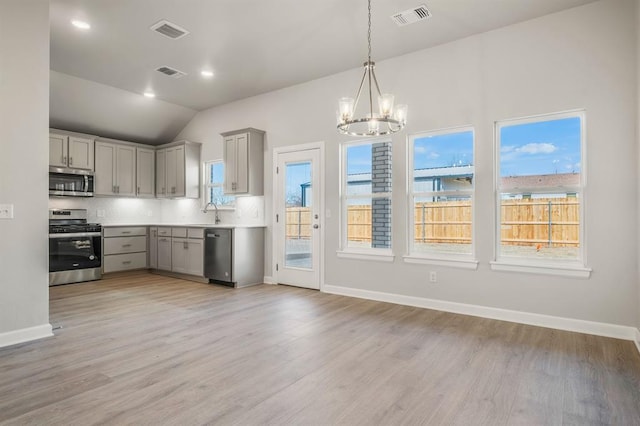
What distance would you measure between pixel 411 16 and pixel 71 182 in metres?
5.86

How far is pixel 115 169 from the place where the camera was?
6824 mm

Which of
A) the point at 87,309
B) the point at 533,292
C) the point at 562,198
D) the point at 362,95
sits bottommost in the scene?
the point at 87,309

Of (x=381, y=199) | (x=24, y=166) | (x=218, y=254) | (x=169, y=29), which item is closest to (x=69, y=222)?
(x=218, y=254)

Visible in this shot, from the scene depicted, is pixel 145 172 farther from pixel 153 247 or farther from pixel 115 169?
pixel 153 247

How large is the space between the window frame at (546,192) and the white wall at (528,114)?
6cm

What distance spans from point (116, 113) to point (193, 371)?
5426 millimetres

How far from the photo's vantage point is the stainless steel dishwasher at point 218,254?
543cm

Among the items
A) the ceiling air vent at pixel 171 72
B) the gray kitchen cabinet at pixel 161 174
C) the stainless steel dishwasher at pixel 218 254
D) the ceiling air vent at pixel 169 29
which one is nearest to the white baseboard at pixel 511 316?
the stainless steel dishwasher at pixel 218 254

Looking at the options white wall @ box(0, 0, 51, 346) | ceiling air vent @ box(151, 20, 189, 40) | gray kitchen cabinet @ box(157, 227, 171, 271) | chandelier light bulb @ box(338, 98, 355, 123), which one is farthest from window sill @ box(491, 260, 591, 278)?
gray kitchen cabinet @ box(157, 227, 171, 271)

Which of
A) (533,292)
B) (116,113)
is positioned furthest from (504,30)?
(116,113)

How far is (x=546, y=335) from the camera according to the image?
3346 millimetres

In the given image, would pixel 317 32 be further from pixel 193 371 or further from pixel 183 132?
pixel 183 132

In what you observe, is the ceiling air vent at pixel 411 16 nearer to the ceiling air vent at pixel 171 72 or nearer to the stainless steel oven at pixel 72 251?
the ceiling air vent at pixel 171 72

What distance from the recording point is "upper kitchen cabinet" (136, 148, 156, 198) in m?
7.18
